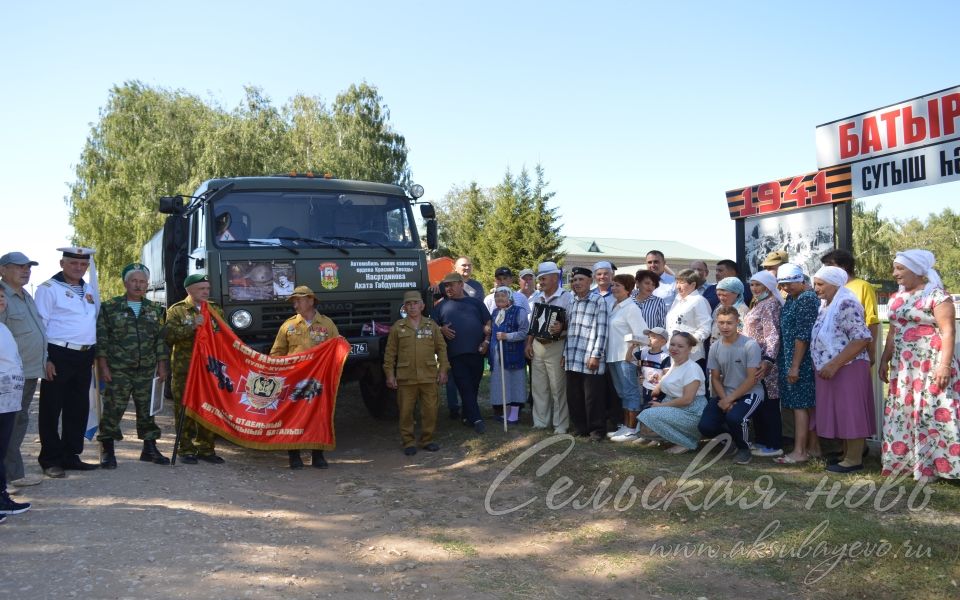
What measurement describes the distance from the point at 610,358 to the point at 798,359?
6.34ft

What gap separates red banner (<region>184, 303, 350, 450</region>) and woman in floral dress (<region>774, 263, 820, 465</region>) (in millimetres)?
4242

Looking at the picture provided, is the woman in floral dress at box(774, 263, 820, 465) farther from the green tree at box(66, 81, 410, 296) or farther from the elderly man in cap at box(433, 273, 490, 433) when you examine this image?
the green tree at box(66, 81, 410, 296)

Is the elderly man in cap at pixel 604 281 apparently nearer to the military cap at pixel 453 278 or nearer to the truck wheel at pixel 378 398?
the military cap at pixel 453 278

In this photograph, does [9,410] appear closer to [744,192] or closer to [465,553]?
[465,553]

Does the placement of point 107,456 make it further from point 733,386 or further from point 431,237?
point 733,386

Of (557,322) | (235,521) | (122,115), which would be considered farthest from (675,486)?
(122,115)

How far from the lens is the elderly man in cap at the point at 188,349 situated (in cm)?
725

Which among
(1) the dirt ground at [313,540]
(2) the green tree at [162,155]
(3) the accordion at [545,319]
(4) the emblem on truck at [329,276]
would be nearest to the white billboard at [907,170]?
(3) the accordion at [545,319]

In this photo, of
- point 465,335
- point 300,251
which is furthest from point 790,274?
point 300,251

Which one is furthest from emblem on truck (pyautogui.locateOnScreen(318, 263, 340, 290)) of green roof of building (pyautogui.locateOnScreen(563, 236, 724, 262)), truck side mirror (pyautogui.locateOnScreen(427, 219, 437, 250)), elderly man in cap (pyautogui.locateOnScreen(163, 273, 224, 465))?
Answer: green roof of building (pyautogui.locateOnScreen(563, 236, 724, 262))

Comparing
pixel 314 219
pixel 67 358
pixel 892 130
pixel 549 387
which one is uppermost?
pixel 892 130

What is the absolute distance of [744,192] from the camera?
9.83m

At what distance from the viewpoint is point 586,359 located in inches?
302

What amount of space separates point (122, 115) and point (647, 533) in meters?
35.3
